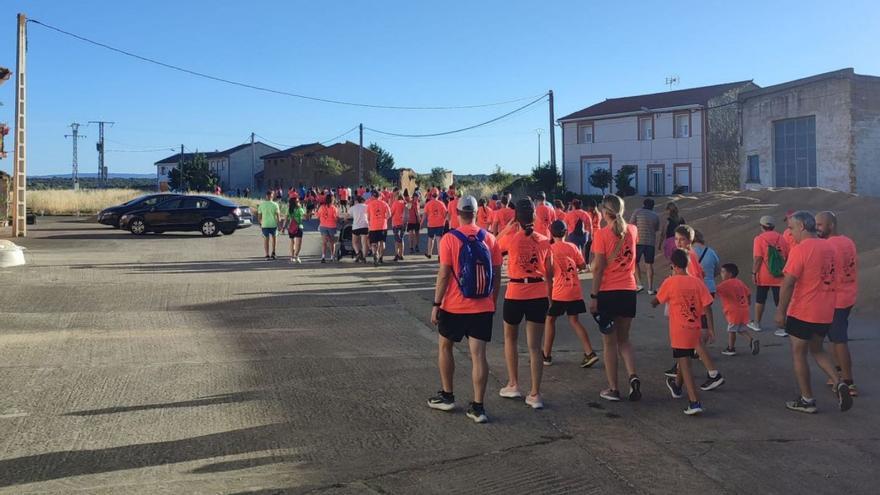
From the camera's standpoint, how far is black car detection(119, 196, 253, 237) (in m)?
27.8

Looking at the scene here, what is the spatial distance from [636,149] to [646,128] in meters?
1.29

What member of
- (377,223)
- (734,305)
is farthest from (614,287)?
(377,223)

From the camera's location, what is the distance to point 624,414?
268 inches

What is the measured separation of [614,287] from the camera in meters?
7.50

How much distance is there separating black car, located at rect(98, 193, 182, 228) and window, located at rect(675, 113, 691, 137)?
93.7 feet

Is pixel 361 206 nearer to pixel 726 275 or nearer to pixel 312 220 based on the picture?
pixel 726 275

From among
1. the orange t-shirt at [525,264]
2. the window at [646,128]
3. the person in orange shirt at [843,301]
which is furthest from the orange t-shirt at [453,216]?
the window at [646,128]

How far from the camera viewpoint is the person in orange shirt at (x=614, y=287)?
742 cm

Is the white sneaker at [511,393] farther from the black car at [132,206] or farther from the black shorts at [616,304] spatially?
the black car at [132,206]

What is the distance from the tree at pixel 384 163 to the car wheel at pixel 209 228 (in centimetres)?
6450

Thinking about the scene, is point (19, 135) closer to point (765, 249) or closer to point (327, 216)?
point (327, 216)

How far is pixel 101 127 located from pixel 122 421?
93572 millimetres

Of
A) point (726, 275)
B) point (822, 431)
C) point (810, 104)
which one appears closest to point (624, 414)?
point (822, 431)

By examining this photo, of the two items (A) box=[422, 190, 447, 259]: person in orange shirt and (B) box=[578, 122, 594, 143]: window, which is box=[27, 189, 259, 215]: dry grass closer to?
(B) box=[578, 122, 594, 143]: window
